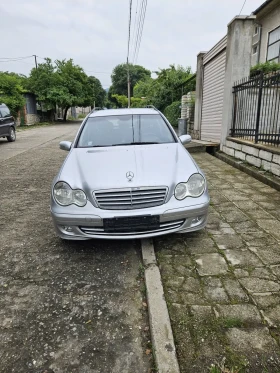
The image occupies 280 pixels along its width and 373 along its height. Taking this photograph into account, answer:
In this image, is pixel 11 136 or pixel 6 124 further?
pixel 11 136

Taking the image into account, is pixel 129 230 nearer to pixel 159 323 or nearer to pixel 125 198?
pixel 125 198

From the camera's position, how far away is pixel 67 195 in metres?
2.80

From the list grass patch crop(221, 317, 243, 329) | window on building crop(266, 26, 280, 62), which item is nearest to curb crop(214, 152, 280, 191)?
grass patch crop(221, 317, 243, 329)

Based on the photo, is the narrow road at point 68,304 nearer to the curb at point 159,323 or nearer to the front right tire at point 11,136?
the curb at point 159,323

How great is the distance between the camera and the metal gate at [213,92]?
8547mm

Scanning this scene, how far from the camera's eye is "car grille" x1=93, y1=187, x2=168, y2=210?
8.84ft

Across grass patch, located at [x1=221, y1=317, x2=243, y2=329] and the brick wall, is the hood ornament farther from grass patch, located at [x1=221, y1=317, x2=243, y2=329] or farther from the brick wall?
the brick wall

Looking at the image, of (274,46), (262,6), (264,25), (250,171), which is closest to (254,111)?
(250,171)

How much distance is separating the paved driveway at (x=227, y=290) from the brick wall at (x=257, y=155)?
1.47 metres

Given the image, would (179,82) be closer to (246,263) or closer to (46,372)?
(246,263)

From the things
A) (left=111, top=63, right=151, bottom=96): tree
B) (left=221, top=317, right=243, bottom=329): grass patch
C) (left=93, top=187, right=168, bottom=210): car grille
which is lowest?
(left=221, top=317, right=243, bottom=329): grass patch

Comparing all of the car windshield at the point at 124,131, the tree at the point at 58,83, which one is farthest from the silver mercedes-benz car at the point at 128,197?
the tree at the point at 58,83

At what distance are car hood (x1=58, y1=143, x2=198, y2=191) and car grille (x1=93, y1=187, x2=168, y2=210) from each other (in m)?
0.05

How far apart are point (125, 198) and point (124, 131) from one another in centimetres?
159
